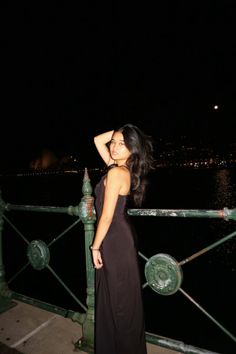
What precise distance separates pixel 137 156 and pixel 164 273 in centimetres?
109

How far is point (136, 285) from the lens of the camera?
2.40m

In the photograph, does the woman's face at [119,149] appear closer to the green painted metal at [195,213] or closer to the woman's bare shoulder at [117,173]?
the woman's bare shoulder at [117,173]

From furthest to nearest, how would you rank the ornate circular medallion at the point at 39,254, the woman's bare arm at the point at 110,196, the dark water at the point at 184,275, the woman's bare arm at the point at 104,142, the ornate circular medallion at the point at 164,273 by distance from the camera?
1. the dark water at the point at 184,275
2. the ornate circular medallion at the point at 39,254
3. the woman's bare arm at the point at 104,142
4. the ornate circular medallion at the point at 164,273
5. the woman's bare arm at the point at 110,196

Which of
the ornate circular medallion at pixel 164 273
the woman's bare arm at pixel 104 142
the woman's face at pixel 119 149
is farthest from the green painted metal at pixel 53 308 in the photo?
the woman's face at pixel 119 149

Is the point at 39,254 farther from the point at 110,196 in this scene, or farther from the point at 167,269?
the point at 110,196

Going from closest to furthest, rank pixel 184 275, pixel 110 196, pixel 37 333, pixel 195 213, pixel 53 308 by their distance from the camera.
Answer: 1. pixel 110 196
2. pixel 195 213
3. pixel 37 333
4. pixel 53 308
5. pixel 184 275

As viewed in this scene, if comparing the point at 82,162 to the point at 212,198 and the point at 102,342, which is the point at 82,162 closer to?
the point at 212,198

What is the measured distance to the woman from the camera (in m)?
2.34

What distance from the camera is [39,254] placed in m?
3.52

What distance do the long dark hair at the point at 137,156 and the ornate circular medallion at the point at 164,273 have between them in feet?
1.84

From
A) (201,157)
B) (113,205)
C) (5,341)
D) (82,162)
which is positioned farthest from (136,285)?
(201,157)

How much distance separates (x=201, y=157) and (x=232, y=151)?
19.9m

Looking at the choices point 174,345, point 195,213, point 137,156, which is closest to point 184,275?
point 174,345

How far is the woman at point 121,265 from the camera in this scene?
7.67ft
